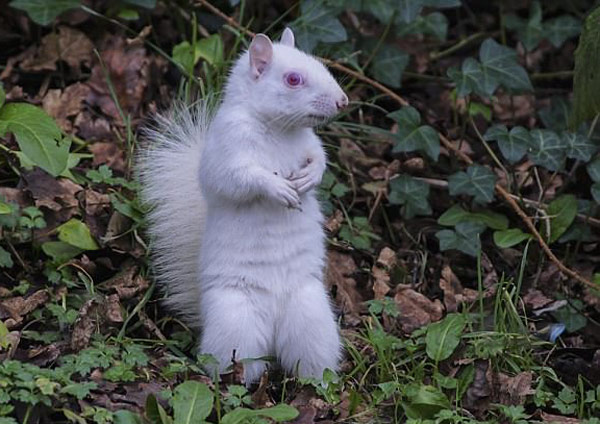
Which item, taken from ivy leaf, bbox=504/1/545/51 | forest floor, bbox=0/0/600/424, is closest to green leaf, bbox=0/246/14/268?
forest floor, bbox=0/0/600/424

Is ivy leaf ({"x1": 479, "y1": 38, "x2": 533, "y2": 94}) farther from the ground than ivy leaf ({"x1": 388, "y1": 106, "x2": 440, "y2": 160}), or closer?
farther from the ground

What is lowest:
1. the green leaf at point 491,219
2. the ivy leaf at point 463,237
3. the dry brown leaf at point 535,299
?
the dry brown leaf at point 535,299

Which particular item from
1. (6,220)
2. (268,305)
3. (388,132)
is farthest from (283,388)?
(388,132)

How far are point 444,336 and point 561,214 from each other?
3.75 ft

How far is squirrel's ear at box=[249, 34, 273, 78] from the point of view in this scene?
12.6 ft

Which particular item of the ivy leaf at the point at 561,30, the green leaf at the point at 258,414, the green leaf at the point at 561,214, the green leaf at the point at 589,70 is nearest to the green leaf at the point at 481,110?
the ivy leaf at the point at 561,30

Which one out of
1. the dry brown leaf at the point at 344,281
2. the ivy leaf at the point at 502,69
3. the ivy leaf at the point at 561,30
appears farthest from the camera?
the ivy leaf at the point at 561,30

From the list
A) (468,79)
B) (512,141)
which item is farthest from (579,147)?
(468,79)

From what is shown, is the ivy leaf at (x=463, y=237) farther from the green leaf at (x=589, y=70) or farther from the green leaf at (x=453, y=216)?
the green leaf at (x=589, y=70)

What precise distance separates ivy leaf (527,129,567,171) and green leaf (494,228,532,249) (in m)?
0.36

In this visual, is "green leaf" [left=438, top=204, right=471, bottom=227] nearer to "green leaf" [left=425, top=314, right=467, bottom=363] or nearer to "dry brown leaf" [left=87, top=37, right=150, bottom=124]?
"green leaf" [left=425, top=314, right=467, bottom=363]

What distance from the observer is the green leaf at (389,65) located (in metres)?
5.70

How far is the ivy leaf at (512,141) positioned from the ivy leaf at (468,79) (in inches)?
9.6

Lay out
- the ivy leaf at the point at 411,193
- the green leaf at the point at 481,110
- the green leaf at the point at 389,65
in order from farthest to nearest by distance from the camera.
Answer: the green leaf at the point at 481,110, the green leaf at the point at 389,65, the ivy leaf at the point at 411,193
